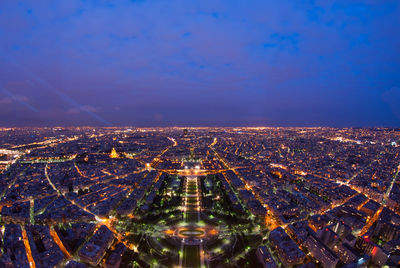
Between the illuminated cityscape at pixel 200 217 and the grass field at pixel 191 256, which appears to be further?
the illuminated cityscape at pixel 200 217

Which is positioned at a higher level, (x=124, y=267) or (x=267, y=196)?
(x=267, y=196)

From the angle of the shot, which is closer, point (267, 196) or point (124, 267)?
point (124, 267)

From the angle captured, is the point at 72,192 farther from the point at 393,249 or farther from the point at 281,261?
the point at 393,249

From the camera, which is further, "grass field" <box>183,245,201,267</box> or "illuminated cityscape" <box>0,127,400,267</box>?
"illuminated cityscape" <box>0,127,400,267</box>

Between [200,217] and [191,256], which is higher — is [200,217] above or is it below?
above

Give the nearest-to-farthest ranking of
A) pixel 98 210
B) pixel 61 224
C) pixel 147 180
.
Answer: pixel 61 224, pixel 98 210, pixel 147 180

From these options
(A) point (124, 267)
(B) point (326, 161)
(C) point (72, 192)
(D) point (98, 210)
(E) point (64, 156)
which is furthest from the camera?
(E) point (64, 156)

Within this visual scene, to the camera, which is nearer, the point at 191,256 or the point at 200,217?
the point at 191,256

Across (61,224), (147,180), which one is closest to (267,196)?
(147,180)
